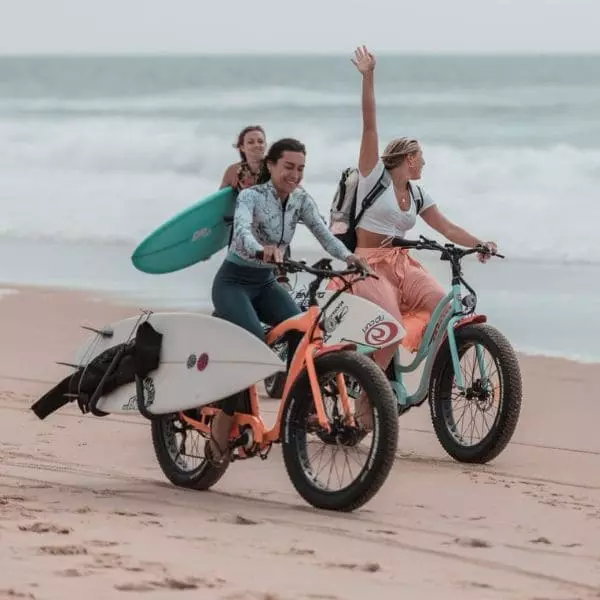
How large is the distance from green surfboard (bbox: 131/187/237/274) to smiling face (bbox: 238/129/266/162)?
5.18 ft

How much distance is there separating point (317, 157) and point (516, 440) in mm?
24059

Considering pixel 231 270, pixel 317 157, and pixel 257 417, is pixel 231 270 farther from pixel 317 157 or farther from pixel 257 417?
pixel 317 157

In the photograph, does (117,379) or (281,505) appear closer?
(281,505)

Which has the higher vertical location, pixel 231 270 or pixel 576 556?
pixel 231 270

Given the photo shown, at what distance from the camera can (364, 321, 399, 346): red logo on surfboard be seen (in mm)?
7648

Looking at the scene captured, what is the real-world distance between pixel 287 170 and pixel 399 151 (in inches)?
62.1

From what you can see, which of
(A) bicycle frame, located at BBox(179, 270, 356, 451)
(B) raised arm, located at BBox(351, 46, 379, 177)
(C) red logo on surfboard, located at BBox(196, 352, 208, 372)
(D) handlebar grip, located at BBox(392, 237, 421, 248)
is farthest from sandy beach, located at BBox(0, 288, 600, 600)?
(B) raised arm, located at BBox(351, 46, 379, 177)

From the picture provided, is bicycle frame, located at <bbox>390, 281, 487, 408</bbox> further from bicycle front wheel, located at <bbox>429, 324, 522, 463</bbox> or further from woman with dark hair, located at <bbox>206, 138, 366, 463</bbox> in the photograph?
woman with dark hair, located at <bbox>206, 138, 366, 463</bbox>

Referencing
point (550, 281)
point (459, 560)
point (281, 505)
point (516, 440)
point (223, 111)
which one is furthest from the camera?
point (223, 111)

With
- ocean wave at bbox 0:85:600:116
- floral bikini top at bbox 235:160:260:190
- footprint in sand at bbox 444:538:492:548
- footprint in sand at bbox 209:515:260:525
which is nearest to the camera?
footprint in sand at bbox 444:538:492:548

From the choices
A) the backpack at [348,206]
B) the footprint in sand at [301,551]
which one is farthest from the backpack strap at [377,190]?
the footprint in sand at [301,551]

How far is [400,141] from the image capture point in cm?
854

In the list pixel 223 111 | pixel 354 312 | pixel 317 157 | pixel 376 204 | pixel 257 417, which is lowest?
pixel 257 417

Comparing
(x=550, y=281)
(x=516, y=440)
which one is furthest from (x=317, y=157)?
(x=516, y=440)
